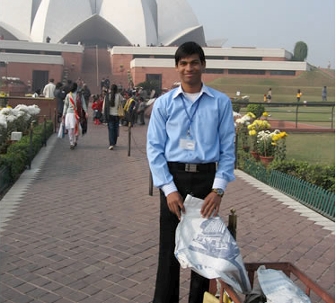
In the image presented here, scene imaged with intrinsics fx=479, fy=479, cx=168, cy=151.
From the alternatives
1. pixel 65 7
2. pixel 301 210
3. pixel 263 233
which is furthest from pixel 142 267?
pixel 65 7

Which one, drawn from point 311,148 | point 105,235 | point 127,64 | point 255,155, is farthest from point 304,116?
point 127,64

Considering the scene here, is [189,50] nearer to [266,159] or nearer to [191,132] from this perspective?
[191,132]

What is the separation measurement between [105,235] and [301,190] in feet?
7.63

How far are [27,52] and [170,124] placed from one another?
35.7 meters

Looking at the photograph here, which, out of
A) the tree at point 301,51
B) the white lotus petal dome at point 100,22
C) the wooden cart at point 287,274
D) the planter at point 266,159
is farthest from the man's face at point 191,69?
the tree at point 301,51

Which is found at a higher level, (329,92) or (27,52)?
(27,52)

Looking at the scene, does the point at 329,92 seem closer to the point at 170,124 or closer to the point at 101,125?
the point at 101,125

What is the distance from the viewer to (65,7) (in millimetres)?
41531

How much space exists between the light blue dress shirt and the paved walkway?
0.88 meters

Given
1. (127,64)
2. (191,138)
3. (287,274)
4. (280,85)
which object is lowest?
(287,274)

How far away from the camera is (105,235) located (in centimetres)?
361

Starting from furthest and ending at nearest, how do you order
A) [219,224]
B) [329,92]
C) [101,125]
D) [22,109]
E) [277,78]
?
1. [277,78]
2. [329,92]
3. [101,125]
4. [22,109]
5. [219,224]

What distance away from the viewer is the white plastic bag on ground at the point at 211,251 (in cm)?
179

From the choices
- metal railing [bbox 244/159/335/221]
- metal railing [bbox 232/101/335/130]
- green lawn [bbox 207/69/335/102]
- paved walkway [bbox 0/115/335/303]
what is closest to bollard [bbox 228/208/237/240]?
paved walkway [bbox 0/115/335/303]
